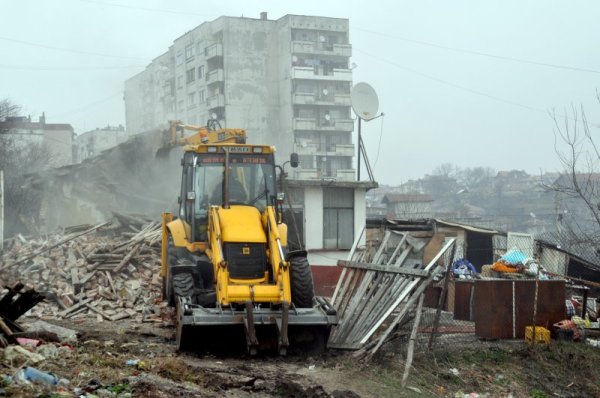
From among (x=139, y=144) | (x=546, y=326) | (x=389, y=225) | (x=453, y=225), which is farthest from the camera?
(x=139, y=144)

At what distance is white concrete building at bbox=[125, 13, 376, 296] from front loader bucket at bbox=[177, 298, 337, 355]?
40.9 m

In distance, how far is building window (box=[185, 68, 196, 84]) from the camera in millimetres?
57656

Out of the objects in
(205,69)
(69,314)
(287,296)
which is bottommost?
(69,314)

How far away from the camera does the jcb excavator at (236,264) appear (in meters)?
10.6

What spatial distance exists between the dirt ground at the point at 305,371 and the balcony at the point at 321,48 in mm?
43978

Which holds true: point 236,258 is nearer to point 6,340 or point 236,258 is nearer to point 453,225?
point 6,340

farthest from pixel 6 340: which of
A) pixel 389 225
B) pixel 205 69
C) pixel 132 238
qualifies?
pixel 205 69

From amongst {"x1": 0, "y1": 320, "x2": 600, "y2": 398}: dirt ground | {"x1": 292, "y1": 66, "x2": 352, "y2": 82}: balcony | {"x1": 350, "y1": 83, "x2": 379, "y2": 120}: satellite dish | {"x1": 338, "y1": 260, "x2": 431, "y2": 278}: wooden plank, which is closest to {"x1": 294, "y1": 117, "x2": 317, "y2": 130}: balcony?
{"x1": 292, "y1": 66, "x2": 352, "y2": 82}: balcony

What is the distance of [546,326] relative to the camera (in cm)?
1374

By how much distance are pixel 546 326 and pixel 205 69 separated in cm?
4517

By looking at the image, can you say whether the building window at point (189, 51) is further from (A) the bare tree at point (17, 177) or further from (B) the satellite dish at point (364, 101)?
(B) the satellite dish at point (364, 101)

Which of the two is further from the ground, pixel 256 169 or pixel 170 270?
pixel 256 169

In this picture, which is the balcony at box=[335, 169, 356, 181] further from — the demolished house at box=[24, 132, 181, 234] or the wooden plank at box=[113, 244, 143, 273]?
the wooden plank at box=[113, 244, 143, 273]

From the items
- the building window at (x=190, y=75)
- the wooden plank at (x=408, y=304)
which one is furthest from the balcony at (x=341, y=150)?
→ the wooden plank at (x=408, y=304)
